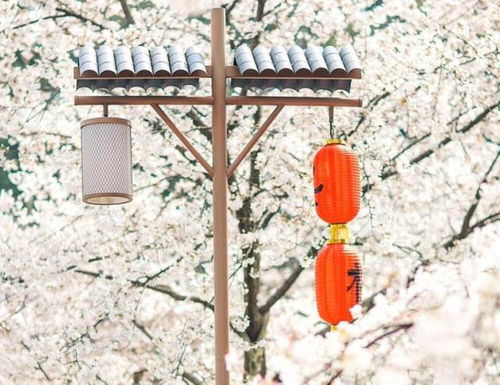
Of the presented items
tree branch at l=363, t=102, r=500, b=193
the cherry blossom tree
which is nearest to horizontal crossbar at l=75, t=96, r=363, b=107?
the cherry blossom tree

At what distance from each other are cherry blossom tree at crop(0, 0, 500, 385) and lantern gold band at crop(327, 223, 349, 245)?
258 centimetres

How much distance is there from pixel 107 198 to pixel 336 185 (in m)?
1.34

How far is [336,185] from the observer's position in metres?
6.55

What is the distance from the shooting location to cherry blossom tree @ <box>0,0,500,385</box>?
9.55 m

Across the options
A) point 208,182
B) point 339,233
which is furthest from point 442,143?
point 339,233

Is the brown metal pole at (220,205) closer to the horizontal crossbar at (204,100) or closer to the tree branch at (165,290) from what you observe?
the horizontal crossbar at (204,100)

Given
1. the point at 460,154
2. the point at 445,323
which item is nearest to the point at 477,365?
the point at 445,323

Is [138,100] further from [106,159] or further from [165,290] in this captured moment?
[165,290]

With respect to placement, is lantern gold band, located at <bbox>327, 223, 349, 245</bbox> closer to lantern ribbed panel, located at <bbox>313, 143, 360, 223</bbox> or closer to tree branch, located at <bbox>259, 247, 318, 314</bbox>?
lantern ribbed panel, located at <bbox>313, 143, 360, 223</bbox>

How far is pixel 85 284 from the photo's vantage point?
10.4m

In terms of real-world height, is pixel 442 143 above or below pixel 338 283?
above

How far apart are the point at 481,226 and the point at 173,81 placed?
4261 millimetres

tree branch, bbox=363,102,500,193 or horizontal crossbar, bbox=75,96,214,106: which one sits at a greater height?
tree branch, bbox=363,102,500,193

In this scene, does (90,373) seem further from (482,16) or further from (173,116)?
(482,16)
